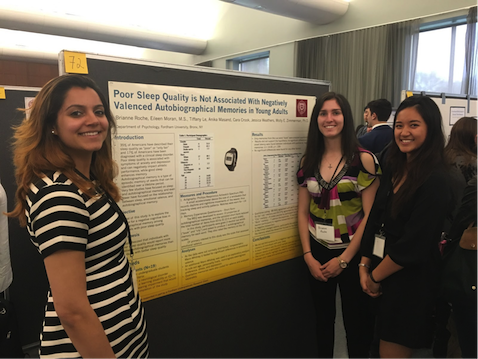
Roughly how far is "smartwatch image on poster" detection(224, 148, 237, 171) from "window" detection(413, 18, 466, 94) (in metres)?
4.07

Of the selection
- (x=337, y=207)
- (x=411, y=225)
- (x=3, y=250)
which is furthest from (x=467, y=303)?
(x=3, y=250)

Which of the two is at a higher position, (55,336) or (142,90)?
(142,90)

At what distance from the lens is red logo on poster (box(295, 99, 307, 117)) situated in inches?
75.7

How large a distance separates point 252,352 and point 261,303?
0.27 meters

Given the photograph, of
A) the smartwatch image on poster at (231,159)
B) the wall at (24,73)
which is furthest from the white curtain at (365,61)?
the wall at (24,73)

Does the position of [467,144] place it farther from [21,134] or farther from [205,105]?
[21,134]

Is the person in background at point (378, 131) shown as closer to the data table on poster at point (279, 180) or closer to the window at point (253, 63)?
the data table on poster at point (279, 180)

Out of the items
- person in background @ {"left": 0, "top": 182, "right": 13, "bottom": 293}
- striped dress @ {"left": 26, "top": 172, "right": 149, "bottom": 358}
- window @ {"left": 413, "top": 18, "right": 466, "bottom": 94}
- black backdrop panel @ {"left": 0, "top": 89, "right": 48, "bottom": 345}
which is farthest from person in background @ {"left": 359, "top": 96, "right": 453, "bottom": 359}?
window @ {"left": 413, "top": 18, "right": 466, "bottom": 94}

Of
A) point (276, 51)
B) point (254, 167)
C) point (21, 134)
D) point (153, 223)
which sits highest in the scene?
point (276, 51)

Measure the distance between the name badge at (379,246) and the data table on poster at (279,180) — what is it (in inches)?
20.1

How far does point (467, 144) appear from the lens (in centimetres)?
214

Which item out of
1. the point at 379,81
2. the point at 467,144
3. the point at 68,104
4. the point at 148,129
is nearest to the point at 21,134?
the point at 68,104

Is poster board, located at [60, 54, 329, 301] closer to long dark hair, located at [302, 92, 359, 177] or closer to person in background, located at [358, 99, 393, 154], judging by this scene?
long dark hair, located at [302, 92, 359, 177]

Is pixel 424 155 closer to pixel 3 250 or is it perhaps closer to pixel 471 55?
pixel 3 250
